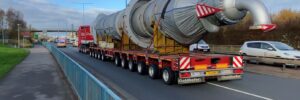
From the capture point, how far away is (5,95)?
1008cm

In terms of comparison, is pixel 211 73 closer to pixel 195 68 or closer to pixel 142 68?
pixel 195 68

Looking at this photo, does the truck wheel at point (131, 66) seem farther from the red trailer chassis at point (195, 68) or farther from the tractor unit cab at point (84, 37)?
the tractor unit cab at point (84, 37)

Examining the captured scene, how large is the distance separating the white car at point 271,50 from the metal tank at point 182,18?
8.46 m

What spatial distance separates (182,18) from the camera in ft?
40.2

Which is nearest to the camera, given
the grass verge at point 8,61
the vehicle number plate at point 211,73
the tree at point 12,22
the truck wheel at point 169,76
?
the vehicle number plate at point 211,73

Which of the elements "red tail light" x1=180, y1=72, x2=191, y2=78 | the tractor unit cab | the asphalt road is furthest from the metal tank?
the tractor unit cab

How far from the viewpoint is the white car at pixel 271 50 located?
1997 cm

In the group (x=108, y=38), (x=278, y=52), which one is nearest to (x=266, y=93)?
(x=278, y=52)

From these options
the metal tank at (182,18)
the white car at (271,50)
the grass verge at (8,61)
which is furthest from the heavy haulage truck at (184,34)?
the white car at (271,50)

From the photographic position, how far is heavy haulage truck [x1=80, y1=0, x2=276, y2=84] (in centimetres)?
1080

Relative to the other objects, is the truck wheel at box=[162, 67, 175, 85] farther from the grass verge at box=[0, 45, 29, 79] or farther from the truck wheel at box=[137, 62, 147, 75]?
the grass verge at box=[0, 45, 29, 79]

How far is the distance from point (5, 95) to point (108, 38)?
14.0 m

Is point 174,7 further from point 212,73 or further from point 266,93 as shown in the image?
point 266,93

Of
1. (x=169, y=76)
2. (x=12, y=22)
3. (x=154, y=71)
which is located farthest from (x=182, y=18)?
(x=12, y=22)
